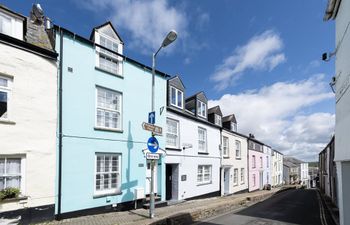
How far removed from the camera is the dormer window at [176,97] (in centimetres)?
1720

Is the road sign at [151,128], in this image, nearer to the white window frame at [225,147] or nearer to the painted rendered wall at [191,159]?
the painted rendered wall at [191,159]

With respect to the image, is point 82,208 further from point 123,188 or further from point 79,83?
point 79,83

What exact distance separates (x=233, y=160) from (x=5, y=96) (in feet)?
71.0

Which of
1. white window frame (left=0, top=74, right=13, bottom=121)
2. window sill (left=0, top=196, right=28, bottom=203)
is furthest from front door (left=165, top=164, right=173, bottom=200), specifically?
white window frame (left=0, top=74, right=13, bottom=121)

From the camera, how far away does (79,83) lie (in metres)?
10.6

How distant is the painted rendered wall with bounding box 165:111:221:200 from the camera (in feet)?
54.0

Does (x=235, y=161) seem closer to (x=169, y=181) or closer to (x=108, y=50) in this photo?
(x=169, y=181)

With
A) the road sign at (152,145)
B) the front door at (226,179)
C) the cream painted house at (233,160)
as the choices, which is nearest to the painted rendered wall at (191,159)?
the cream painted house at (233,160)

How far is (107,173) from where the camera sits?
447 inches

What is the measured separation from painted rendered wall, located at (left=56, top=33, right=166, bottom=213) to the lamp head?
3.47 meters

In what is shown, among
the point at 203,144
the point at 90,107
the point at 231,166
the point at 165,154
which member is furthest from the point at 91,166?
the point at 231,166

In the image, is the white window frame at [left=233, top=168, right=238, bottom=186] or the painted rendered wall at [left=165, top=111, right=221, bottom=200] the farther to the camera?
the white window frame at [left=233, top=168, right=238, bottom=186]

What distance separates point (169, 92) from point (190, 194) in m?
7.20

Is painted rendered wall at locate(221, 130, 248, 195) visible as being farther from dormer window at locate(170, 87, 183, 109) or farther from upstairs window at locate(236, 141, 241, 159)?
dormer window at locate(170, 87, 183, 109)
